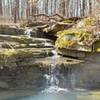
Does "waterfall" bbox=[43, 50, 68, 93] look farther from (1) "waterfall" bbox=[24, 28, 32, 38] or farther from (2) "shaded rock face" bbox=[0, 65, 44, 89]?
(1) "waterfall" bbox=[24, 28, 32, 38]

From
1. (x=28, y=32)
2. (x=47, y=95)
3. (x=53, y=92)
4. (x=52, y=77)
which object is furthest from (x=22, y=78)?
(x=28, y=32)

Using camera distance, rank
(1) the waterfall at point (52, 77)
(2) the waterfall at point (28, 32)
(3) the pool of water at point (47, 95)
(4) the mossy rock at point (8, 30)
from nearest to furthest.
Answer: (3) the pool of water at point (47, 95)
(1) the waterfall at point (52, 77)
(4) the mossy rock at point (8, 30)
(2) the waterfall at point (28, 32)

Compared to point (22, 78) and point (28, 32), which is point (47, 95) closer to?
point (22, 78)

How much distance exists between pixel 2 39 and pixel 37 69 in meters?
3.79

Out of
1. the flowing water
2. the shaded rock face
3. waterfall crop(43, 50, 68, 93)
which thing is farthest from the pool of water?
waterfall crop(43, 50, 68, 93)

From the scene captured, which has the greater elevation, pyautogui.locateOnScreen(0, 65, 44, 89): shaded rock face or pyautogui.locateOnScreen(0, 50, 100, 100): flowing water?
pyautogui.locateOnScreen(0, 65, 44, 89): shaded rock face

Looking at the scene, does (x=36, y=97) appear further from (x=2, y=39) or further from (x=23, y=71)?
(x=2, y=39)

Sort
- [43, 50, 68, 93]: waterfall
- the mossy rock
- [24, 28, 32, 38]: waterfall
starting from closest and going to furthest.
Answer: [43, 50, 68, 93]: waterfall → the mossy rock → [24, 28, 32, 38]: waterfall

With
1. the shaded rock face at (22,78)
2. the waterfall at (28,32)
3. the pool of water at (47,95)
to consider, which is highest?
the waterfall at (28,32)

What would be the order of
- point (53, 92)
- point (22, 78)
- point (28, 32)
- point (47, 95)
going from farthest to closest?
1. point (28, 32)
2. point (22, 78)
3. point (53, 92)
4. point (47, 95)

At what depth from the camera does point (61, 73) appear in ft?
40.9

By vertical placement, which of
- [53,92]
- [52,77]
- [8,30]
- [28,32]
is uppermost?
[8,30]

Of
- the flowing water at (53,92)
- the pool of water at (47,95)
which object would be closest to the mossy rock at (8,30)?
the flowing water at (53,92)

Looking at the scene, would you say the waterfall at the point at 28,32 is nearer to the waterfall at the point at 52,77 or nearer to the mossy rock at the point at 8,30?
the mossy rock at the point at 8,30
